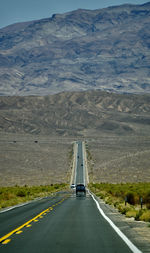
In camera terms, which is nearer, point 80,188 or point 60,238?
point 60,238

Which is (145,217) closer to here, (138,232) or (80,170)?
(138,232)

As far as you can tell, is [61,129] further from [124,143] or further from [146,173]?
[146,173]

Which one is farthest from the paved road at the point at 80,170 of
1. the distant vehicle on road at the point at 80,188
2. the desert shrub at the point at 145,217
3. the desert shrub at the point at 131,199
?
the desert shrub at the point at 145,217

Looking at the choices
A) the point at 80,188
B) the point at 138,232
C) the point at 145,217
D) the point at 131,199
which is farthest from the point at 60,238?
the point at 80,188

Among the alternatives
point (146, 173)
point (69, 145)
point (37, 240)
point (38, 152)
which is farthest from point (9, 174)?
point (37, 240)

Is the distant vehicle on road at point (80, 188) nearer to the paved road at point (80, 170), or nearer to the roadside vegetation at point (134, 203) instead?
the roadside vegetation at point (134, 203)

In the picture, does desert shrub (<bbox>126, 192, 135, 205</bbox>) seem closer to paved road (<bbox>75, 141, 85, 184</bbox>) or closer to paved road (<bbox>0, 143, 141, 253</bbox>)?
paved road (<bbox>0, 143, 141, 253</bbox>)

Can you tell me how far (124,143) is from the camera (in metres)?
141

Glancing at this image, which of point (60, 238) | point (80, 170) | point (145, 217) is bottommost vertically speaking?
point (60, 238)

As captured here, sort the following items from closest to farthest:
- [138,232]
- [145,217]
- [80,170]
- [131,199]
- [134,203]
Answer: [138,232]
[145,217]
[134,203]
[131,199]
[80,170]

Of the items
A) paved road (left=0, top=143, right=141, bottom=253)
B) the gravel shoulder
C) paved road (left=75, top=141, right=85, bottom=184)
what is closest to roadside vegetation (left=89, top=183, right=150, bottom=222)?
the gravel shoulder

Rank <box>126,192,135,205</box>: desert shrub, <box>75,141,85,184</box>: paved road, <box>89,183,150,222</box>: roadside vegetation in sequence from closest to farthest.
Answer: <box>89,183,150,222</box>: roadside vegetation → <box>126,192,135,205</box>: desert shrub → <box>75,141,85,184</box>: paved road

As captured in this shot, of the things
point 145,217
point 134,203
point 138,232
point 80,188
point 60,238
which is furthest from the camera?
point 80,188

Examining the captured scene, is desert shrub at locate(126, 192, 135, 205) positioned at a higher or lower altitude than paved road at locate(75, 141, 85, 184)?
lower
